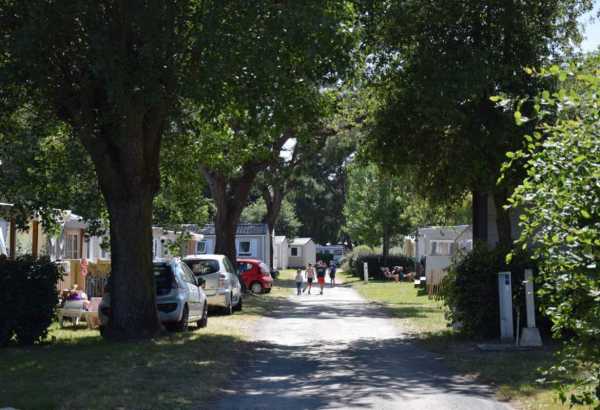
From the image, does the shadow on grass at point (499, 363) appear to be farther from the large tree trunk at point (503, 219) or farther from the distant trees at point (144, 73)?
the distant trees at point (144, 73)

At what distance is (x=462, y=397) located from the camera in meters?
10.0

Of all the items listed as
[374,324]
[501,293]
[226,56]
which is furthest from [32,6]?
[374,324]

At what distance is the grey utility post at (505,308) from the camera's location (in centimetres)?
1494

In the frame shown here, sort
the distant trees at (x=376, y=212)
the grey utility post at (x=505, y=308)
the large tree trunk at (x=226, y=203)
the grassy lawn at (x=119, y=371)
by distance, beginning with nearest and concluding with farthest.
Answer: the grassy lawn at (x=119, y=371)
the grey utility post at (x=505, y=308)
the large tree trunk at (x=226, y=203)
the distant trees at (x=376, y=212)

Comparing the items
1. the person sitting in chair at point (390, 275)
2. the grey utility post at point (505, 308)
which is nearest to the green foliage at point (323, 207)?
the person sitting in chair at point (390, 275)

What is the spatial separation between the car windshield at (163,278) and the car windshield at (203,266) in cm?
503

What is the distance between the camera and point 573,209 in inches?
225

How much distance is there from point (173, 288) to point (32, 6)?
22.0ft

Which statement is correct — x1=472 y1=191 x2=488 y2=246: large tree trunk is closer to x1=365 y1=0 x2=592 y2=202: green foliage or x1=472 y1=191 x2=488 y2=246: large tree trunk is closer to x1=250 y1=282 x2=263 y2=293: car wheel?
x1=365 y1=0 x2=592 y2=202: green foliage

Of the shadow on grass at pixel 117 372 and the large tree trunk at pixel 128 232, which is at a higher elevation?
the large tree trunk at pixel 128 232

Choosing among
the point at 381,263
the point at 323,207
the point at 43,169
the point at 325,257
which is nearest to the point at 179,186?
the point at 43,169

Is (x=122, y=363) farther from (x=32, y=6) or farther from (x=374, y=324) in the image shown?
(x=374, y=324)

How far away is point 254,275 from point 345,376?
24896 mm

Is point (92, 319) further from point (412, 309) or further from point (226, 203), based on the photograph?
point (226, 203)
